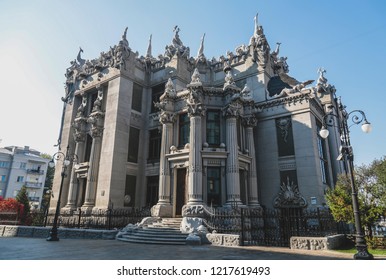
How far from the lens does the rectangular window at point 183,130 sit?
2322cm

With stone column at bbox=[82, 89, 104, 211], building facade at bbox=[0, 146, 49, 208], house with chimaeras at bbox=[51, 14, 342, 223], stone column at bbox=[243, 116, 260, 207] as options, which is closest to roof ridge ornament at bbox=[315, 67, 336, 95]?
house with chimaeras at bbox=[51, 14, 342, 223]

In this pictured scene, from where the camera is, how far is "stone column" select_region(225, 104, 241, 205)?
799 inches

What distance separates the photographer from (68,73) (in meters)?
A: 35.9

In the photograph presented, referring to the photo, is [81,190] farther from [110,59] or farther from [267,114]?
[267,114]

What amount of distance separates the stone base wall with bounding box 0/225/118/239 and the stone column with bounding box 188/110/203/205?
244 inches

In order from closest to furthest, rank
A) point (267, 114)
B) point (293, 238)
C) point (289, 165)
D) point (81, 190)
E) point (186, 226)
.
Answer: point (293, 238)
point (186, 226)
point (289, 165)
point (267, 114)
point (81, 190)

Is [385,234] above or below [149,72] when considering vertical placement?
below

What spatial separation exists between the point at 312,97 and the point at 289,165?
6.35 meters

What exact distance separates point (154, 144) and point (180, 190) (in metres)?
7.61

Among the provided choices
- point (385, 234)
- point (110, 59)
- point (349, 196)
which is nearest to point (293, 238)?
point (349, 196)

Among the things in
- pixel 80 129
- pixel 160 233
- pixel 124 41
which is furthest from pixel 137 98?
pixel 160 233

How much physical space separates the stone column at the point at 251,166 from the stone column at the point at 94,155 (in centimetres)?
1498

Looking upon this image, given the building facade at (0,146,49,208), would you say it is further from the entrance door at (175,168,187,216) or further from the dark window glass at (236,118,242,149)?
the dark window glass at (236,118,242,149)

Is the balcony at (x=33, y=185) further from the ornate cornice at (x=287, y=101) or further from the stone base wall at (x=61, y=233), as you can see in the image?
the ornate cornice at (x=287, y=101)
